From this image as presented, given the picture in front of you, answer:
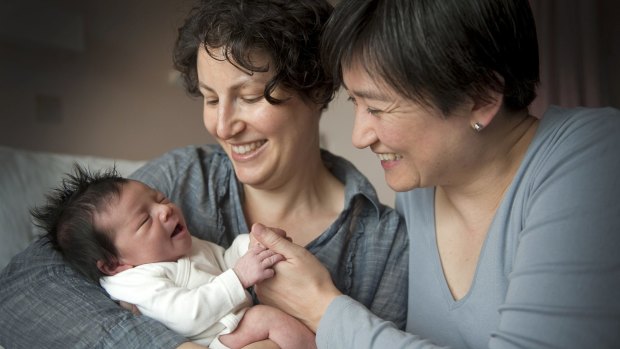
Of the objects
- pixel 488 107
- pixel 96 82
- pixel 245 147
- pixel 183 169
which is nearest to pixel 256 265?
pixel 245 147

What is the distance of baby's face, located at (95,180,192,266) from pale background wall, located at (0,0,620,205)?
871 millimetres

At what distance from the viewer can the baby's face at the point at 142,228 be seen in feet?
4.44

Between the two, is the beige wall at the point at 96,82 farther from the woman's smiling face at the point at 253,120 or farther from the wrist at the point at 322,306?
the wrist at the point at 322,306

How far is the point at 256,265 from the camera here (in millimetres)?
1295

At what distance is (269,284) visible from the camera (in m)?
1.35

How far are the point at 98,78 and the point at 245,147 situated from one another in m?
1.18

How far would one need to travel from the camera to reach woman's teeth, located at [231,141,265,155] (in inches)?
58.7

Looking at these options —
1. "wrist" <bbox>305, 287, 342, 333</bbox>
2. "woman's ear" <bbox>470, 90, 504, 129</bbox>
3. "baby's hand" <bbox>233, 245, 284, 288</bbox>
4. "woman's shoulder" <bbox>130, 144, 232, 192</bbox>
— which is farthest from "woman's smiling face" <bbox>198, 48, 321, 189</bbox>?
"woman's ear" <bbox>470, 90, 504, 129</bbox>

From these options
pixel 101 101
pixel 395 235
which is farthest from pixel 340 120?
pixel 395 235

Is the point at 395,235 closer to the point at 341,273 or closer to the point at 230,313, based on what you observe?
the point at 341,273

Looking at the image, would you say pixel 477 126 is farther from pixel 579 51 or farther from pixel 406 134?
pixel 579 51

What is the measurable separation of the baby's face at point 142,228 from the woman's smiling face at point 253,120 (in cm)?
20

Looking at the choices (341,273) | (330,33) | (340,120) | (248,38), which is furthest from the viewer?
(340,120)

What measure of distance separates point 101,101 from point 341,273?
1.34 m
